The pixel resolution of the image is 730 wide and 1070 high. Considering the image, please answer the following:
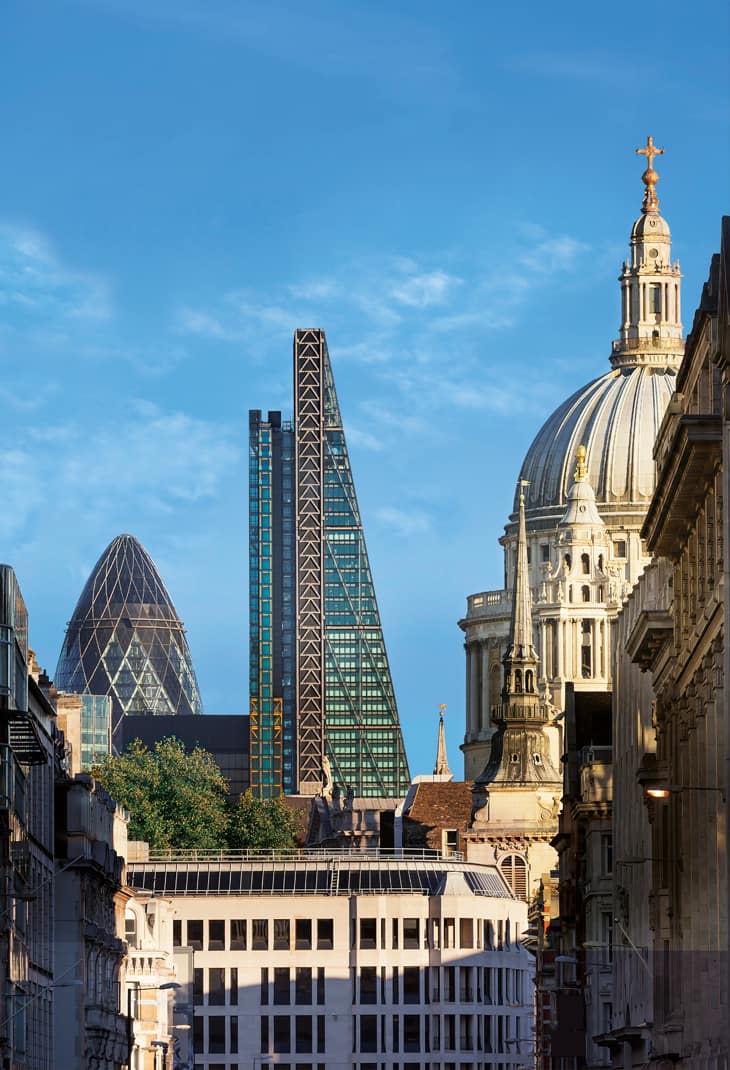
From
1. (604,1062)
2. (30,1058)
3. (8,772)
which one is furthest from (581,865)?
(8,772)

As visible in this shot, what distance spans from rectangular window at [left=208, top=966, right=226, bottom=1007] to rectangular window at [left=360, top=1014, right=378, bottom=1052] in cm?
886

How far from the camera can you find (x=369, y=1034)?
654ft

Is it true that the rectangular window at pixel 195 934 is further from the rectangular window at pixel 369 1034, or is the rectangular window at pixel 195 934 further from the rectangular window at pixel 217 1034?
the rectangular window at pixel 369 1034

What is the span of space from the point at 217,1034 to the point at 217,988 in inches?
112

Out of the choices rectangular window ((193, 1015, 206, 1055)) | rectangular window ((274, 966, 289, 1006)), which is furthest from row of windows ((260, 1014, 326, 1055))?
rectangular window ((193, 1015, 206, 1055))

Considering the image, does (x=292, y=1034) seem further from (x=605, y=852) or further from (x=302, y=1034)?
(x=605, y=852)

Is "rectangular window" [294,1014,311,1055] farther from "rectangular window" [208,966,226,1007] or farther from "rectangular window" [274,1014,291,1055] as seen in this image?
"rectangular window" [208,966,226,1007]

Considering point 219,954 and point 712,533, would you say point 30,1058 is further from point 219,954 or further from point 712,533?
point 219,954

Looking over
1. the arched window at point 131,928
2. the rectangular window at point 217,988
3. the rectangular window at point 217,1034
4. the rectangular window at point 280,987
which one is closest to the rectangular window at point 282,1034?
the rectangular window at point 280,987

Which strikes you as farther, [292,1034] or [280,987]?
[280,987]

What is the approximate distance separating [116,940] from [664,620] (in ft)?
155

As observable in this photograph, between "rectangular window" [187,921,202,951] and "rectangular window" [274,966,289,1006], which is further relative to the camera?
"rectangular window" [274,966,289,1006]

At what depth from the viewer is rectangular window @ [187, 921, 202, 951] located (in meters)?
199

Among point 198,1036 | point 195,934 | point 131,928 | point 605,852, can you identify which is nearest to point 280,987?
point 195,934
